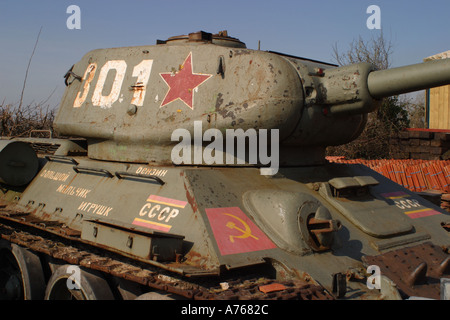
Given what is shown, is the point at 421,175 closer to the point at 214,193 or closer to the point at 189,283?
the point at 214,193

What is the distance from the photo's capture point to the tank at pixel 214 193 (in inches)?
174

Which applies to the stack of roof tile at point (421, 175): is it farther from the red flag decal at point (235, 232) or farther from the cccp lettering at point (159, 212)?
the cccp lettering at point (159, 212)

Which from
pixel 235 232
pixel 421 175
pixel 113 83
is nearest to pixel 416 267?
pixel 235 232

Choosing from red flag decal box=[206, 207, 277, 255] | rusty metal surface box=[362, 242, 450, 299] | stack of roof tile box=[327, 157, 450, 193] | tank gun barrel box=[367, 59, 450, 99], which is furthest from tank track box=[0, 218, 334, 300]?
stack of roof tile box=[327, 157, 450, 193]

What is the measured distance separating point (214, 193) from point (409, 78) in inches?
98.2

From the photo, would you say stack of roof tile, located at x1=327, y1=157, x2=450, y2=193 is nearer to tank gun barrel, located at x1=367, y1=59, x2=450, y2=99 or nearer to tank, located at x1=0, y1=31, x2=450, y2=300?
tank, located at x1=0, y1=31, x2=450, y2=300

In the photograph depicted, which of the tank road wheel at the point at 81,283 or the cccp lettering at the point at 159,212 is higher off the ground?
the cccp lettering at the point at 159,212

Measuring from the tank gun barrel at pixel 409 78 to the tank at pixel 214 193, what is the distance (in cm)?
2

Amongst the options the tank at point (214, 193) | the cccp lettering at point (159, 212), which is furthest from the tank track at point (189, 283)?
the cccp lettering at point (159, 212)

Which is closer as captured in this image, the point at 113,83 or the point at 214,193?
the point at 214,193

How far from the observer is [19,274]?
6.22 metres

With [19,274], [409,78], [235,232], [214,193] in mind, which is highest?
[409,78]
